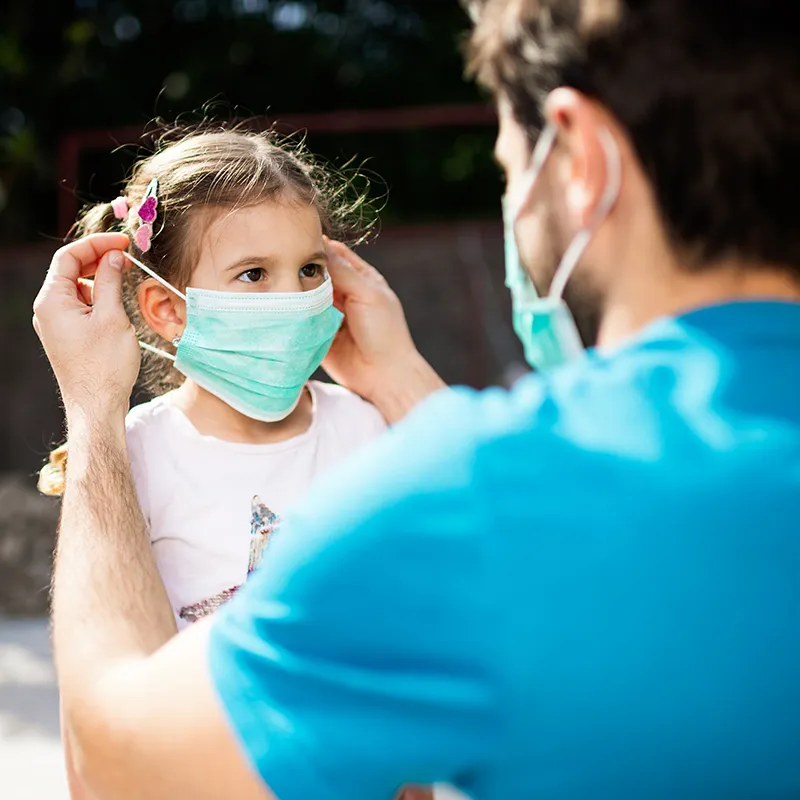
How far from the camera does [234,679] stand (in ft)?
3.57

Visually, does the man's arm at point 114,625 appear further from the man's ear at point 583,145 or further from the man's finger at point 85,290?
the man's ear at point 583,145

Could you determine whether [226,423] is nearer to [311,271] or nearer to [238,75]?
[311,271]

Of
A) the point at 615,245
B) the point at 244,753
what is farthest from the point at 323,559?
the point at 615,245

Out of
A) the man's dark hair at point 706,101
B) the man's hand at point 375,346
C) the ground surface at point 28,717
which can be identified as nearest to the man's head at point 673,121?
the man's dark hair at point 706,101

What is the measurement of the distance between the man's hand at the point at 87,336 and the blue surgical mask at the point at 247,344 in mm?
258

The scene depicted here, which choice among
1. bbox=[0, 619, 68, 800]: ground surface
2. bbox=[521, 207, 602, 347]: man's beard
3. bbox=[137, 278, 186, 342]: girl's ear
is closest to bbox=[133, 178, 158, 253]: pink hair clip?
bbox=[137, 278, 186, 342]: girl's ear

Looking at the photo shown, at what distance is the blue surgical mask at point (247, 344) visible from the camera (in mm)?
2166

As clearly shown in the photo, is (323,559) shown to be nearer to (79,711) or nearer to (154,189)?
(79,711)

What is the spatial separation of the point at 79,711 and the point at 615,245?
822 mm

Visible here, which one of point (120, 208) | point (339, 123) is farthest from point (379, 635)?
point (339, 123)

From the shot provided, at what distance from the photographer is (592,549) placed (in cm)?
98

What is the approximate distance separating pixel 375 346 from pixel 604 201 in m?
1.23

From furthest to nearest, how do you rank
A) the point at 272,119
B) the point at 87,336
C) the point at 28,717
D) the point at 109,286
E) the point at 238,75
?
the point at 238,75 < the point at 272,119 < the point at 28,717 < the point at 109,286 < the point at 87,336

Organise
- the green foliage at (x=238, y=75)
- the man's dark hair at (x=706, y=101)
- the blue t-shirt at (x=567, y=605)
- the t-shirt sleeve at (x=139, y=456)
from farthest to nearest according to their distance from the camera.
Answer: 1. the green foliage at (x=238, y=75)
2. the t-shirt sleeve at (x=139, y=456)
3. the man's dark hair at (x=706, y=101)
4. the blue t-shirt at (x=567, y=605)
